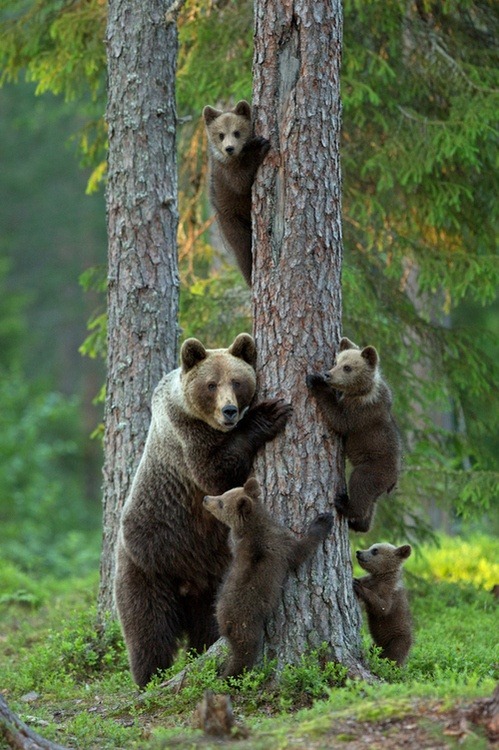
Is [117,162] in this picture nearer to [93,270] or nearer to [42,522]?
[93,270]

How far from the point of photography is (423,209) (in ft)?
35.1

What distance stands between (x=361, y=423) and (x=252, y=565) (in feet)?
3.92

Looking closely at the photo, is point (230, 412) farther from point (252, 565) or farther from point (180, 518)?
point (180, 518)

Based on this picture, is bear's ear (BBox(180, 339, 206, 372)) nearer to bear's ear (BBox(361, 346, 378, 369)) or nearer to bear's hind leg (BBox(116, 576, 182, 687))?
bear's ear (BBox(361, 346, 378, 369))

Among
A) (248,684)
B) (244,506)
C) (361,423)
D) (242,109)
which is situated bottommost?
(248,684)

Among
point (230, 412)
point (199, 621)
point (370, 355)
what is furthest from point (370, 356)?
point (199, 621)

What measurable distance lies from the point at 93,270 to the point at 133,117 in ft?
7.76

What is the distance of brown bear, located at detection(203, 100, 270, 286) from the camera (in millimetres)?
7094

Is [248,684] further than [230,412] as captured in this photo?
No

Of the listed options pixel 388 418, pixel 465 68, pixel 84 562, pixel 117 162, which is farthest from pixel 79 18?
pixel 84 562

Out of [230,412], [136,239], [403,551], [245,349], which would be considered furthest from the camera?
[136,239]

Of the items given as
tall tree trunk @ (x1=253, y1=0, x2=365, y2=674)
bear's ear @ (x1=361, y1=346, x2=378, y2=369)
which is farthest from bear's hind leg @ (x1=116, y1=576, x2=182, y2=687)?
bear's ear @ (x1=361, y1=346, x2=378, y2=369)

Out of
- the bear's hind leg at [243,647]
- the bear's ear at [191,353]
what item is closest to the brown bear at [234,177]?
the bear's ear at [191,353]

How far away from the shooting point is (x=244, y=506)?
6367mm
